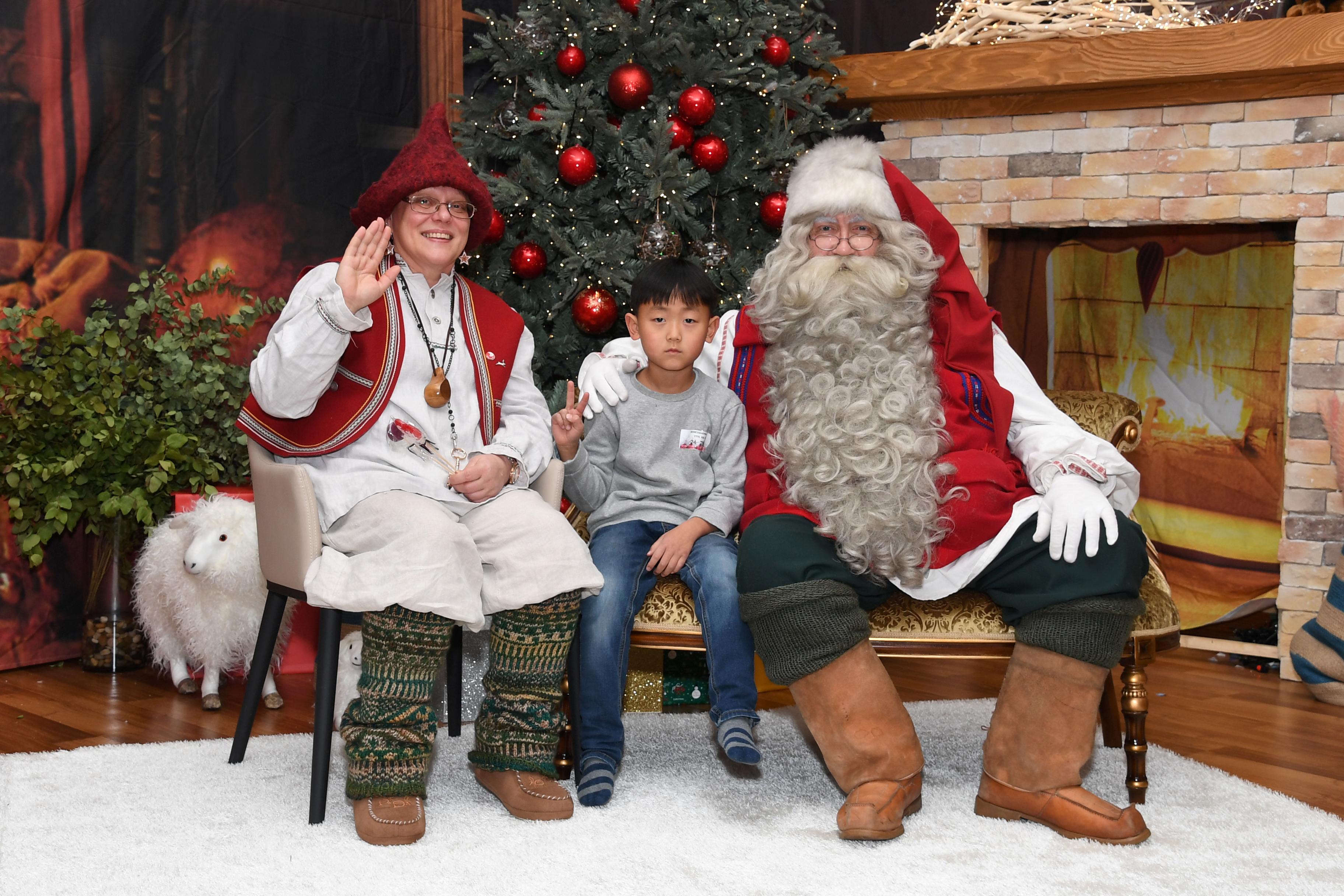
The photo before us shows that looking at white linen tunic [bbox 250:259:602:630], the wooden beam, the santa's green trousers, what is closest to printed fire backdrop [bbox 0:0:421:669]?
the wooden beam

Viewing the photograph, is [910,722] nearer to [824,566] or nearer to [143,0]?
[824,566]

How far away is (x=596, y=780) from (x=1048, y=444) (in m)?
1.28

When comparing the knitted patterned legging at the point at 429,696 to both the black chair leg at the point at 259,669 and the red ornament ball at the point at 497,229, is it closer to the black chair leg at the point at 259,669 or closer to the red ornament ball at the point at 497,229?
the black chair leg at the point at 259,669

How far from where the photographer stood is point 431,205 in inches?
111

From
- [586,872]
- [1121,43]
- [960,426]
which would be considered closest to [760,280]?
[960,426]

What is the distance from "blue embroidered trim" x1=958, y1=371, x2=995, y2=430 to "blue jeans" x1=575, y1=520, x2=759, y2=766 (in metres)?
0.66

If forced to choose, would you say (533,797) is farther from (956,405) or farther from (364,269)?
(956,405)

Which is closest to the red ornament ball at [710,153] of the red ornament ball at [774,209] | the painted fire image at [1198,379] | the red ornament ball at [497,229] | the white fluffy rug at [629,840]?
the red ornament ball at [774,209]

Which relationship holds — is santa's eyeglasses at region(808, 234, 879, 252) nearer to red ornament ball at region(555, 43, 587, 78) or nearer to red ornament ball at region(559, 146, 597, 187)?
red ornament ball at region(559, 146, 597, 187)

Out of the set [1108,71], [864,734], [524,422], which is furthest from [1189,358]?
[524,422]

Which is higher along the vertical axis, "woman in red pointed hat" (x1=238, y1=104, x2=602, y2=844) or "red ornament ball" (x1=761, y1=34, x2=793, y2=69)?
"red ornament ball" (x1=761, y1=34, x2=793, y2=69)

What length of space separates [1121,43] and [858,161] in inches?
67.3

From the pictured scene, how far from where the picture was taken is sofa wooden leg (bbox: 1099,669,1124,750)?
10.6ft

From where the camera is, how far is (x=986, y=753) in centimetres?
267
